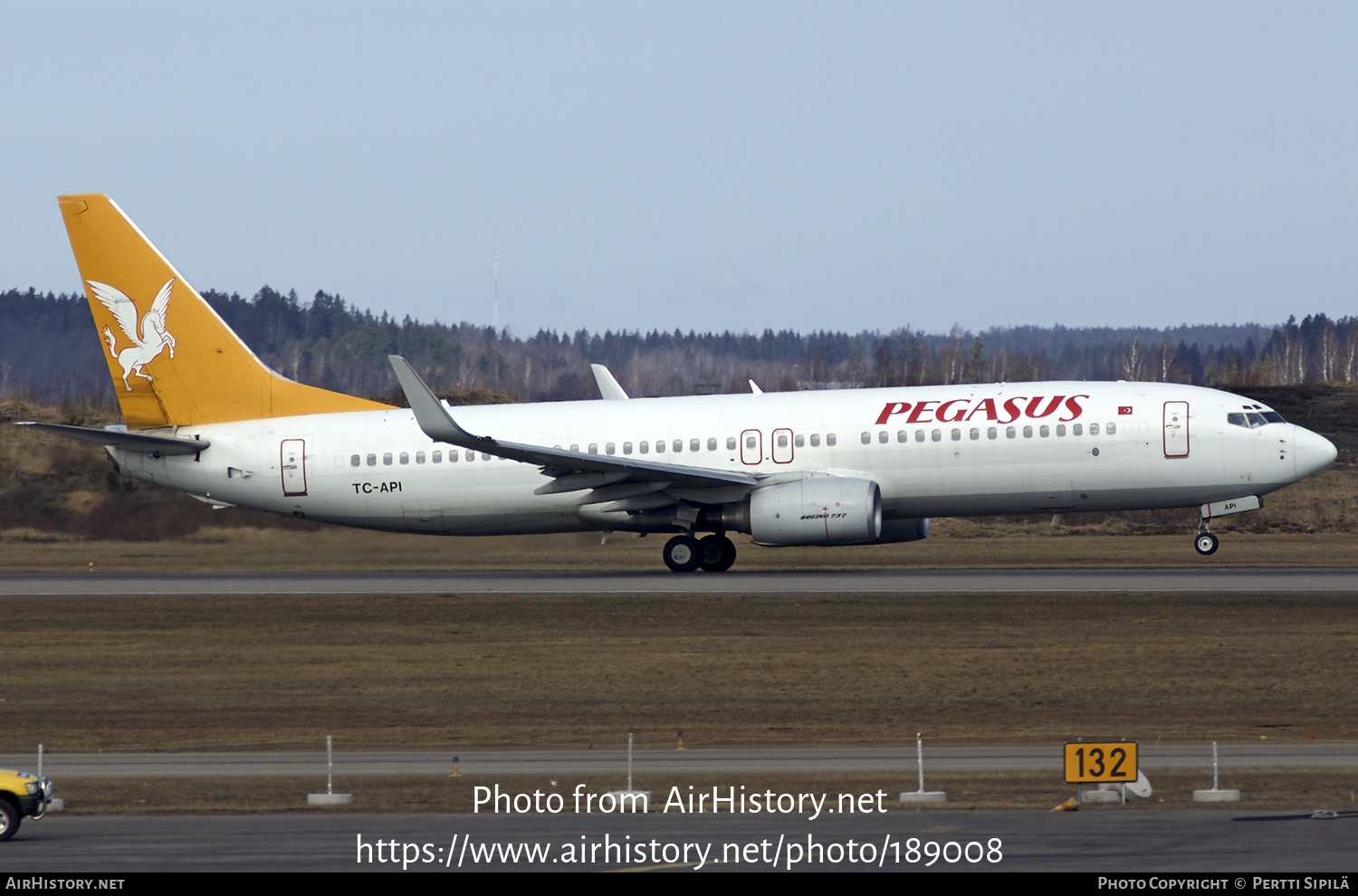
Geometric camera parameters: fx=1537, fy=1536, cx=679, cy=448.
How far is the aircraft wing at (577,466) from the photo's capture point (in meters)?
34.1

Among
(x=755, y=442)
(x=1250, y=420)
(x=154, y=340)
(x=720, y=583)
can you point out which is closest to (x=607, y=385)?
(x=755, y=442)

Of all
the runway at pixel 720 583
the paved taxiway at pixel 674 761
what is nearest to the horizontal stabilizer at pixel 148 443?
the runway at pixel 720 583

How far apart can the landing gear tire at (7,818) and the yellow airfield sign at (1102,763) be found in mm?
9711

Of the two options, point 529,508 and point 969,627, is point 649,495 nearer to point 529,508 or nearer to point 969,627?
point 529,508

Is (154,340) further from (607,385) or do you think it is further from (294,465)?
(607,385)

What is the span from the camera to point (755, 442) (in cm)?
3669

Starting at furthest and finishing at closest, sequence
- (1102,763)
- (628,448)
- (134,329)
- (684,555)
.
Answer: (134,329) → (684,555) → (628,448) → (1102,763)

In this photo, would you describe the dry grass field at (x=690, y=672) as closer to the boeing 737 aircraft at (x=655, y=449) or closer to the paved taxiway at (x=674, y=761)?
Result: the paved taxiway at (x=674, y=761)

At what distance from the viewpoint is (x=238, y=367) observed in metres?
39.8

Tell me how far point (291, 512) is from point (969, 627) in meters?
19.2

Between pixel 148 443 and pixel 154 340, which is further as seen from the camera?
pixel 154 340

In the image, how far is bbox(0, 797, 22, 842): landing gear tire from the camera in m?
13.6

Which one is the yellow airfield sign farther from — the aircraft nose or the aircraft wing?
the aircraft nose

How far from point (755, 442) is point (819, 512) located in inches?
117
